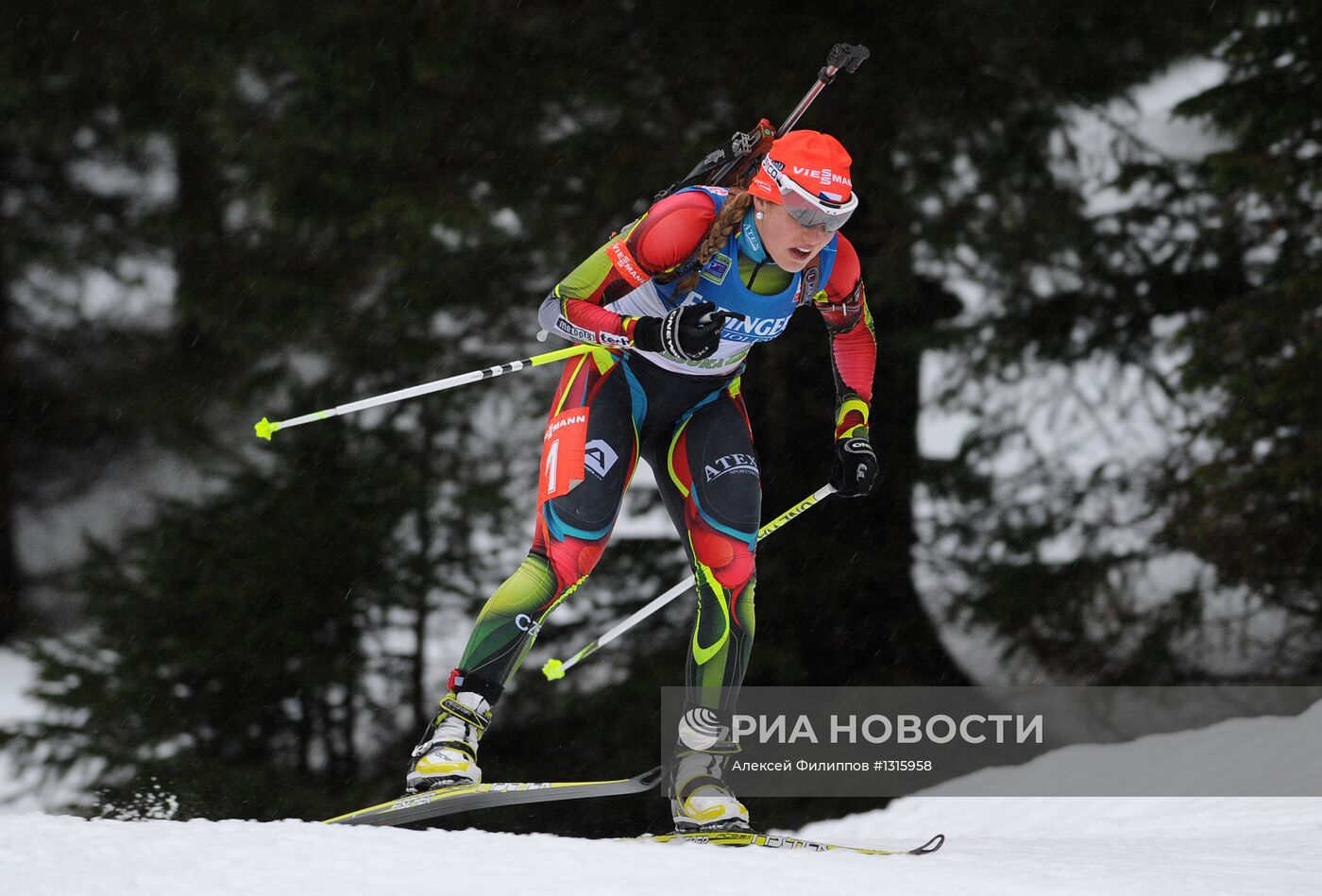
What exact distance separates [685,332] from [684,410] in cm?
55

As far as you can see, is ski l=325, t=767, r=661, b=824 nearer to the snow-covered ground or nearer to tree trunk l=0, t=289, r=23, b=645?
the snow-covered ground

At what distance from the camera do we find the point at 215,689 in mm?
6434

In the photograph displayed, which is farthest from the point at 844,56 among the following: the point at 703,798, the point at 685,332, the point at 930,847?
the point at 930,847

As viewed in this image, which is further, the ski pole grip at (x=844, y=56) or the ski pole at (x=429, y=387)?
the ski pole grip at (x=844, y=56)

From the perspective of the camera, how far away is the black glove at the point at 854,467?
13.6 feet

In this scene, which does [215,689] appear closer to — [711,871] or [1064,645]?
[711,871]

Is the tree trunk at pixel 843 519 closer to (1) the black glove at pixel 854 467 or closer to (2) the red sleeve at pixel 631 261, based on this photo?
(1) the black glove at pixel 854 467

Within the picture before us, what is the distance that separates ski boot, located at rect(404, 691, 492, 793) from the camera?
372cm

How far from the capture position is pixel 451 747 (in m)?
3.77

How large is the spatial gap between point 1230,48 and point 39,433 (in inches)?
273

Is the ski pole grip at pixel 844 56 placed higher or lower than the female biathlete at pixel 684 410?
higher

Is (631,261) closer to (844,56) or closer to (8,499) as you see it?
(844,56)

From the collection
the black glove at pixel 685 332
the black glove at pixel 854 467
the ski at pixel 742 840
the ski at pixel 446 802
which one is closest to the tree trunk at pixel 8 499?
the ski at pixel 446 802

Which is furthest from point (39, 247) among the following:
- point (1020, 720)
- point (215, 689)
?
point (1020, 720)
